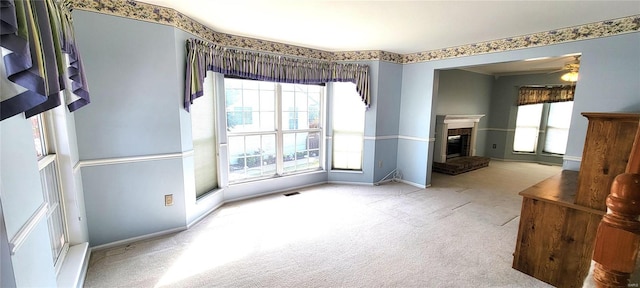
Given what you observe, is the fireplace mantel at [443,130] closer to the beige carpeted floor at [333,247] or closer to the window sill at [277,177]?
the beige carpeted floor at [333,247]

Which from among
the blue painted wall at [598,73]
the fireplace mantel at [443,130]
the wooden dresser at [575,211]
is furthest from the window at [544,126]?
the wooden dresser at [575,211]

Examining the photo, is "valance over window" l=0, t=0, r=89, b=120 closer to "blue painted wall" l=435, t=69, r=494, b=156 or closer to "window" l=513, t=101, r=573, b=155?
"blue painted wall" l=435, t=69, r=494, b=156

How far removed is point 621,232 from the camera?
32.1 inches

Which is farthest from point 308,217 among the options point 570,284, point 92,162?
point 570,284

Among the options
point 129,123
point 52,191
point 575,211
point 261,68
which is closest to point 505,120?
point 575,211

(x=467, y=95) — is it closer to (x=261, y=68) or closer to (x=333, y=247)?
(x=261, y=68)

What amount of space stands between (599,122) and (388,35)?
2.18 meters

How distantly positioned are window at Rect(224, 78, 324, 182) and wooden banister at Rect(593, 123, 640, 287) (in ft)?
11.6

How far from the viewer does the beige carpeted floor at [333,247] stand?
207cm

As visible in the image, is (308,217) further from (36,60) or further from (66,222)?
(36,60)

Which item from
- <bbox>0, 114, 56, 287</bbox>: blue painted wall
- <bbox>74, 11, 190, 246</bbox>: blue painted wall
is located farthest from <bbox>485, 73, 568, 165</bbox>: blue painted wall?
<bbox>0, 114, 56, 287</bbox>: blue painted wall

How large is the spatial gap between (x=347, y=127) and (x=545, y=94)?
540 centimetres

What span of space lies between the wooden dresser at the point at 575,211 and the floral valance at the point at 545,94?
5.23m

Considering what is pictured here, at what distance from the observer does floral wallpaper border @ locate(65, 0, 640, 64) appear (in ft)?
7.53
